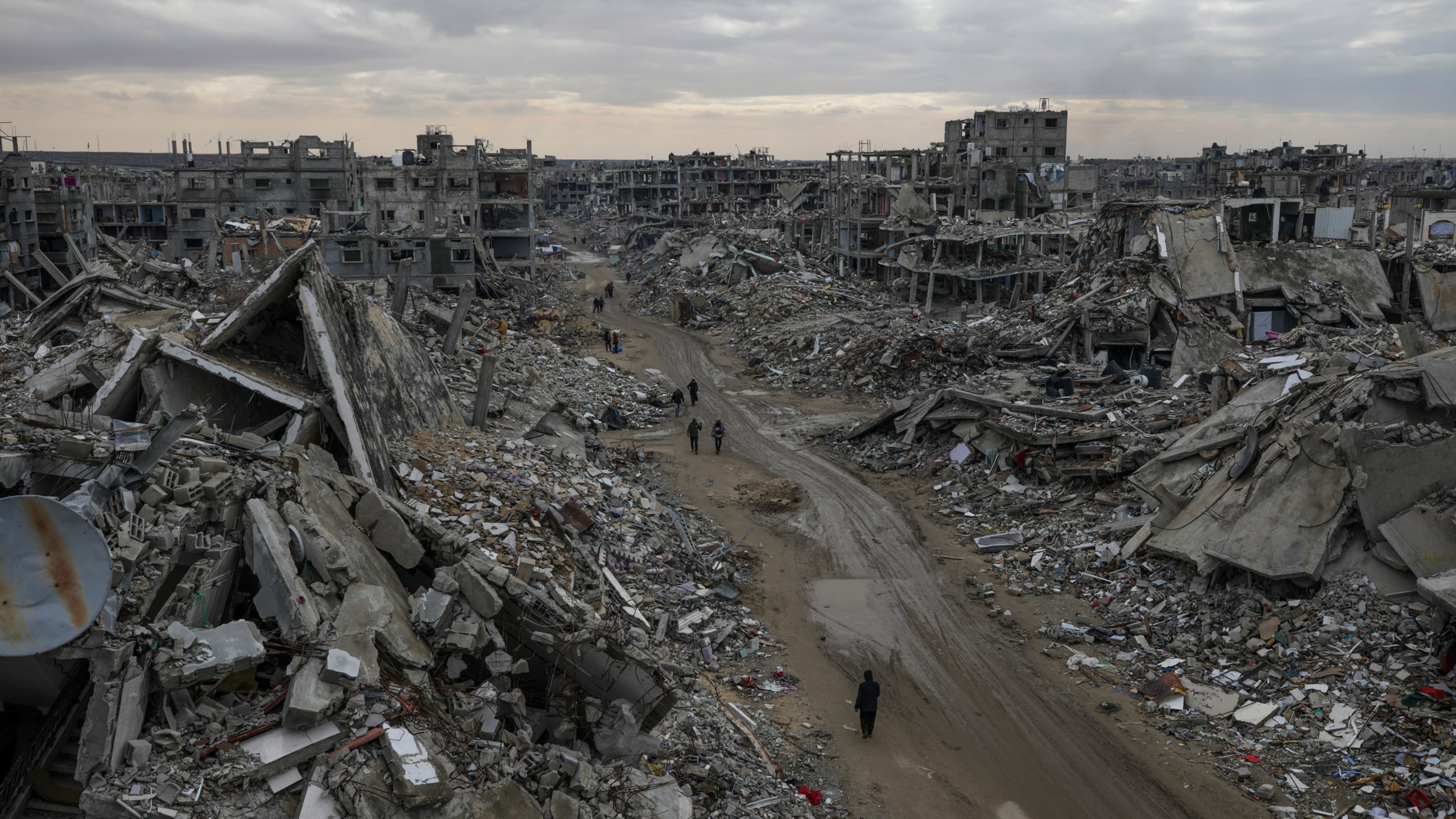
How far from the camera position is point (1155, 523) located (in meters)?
16.5

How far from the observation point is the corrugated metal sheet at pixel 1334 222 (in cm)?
3950

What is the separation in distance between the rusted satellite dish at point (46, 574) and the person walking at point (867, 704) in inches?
317

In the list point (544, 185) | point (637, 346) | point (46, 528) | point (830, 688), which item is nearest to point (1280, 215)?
point (637, 346)

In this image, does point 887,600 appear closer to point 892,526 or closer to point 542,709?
point 892,526

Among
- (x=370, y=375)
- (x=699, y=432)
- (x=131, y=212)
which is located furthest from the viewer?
(x=131, y=212)

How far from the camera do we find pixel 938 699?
13.4 meters

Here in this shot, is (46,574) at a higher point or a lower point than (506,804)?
higher

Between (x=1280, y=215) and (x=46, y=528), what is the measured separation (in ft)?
134

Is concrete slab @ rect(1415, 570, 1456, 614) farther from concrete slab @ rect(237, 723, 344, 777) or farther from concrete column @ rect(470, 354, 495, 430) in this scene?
concrete column @ rect(470, 354, 495, 430)

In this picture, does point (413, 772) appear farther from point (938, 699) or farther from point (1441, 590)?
point (1441, 590)

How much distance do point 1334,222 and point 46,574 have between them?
43924mm

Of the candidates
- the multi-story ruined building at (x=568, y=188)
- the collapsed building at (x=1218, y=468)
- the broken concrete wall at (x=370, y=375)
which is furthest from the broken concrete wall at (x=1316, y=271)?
the multi-story ruined building at (x=568, y=188)

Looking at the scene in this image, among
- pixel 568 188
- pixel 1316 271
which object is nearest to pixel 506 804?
pixel 1316 271

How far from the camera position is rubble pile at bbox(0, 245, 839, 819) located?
24.3 ft
